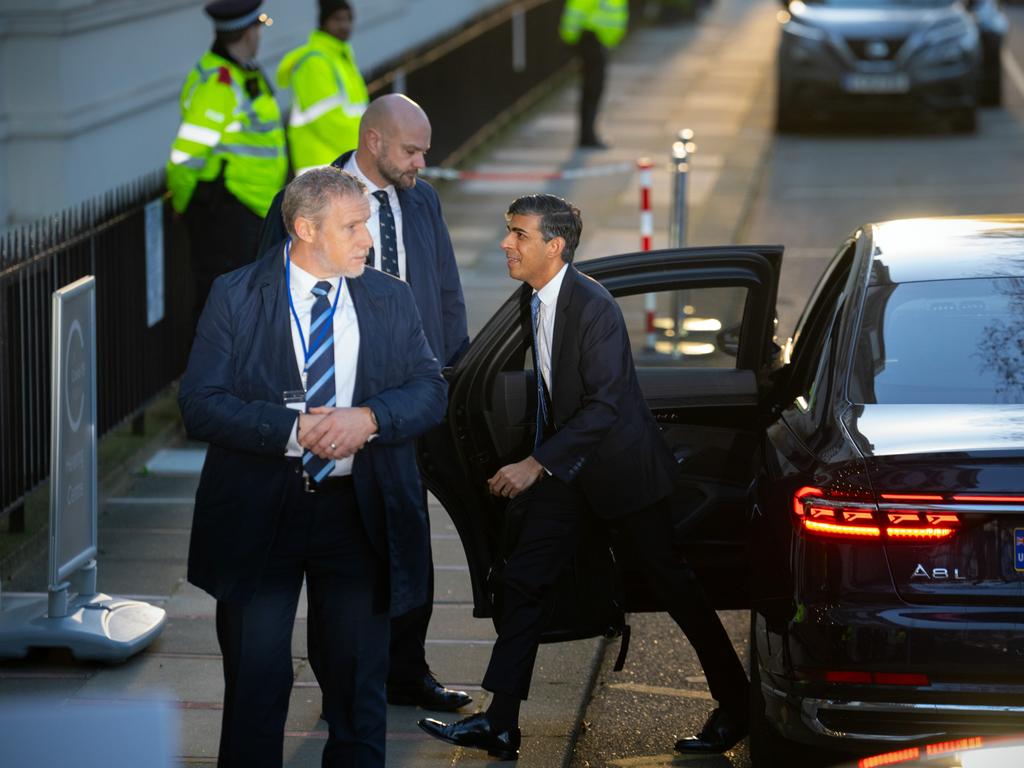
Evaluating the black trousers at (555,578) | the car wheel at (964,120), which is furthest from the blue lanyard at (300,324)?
the car wheel at (964,120)

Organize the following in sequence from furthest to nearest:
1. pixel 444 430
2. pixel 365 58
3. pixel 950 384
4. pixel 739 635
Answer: pixel 365 58
pixel 739 635
pixel 444 430
pixel 950 384

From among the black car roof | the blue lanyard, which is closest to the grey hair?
the blue lanyard

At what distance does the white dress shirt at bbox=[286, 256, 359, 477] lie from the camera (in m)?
4.65

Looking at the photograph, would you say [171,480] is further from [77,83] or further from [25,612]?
[77,83]

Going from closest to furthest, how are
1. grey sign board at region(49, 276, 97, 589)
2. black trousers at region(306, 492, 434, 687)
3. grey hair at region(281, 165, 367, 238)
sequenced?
grey hair at region(281, 165, 367, 238) < black trousers at region(306, 492, 434, 687) < grey sign board at region(49, 276, 97, 589)

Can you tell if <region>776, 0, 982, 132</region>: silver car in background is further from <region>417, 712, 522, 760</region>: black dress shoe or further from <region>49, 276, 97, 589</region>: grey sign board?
<region>417, 712, 522, 760</region>: black dress shoe

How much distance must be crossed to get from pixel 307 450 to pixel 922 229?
242 centimetres

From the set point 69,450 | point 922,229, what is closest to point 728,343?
point 922,229

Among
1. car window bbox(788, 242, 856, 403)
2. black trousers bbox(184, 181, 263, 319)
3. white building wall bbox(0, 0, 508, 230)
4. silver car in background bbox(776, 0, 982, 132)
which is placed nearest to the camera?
car window bbox(788, 242, 856, 403)

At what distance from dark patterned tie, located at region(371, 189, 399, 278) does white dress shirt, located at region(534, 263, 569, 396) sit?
548 mm

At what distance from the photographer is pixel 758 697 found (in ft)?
17.2

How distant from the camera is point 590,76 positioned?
19141 mm

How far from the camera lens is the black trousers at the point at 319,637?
4660mm

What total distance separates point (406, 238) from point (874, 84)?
15301 millimetres
